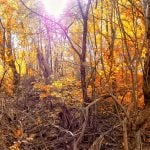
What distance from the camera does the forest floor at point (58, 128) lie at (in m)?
9.27

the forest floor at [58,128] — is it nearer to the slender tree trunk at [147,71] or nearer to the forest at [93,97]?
the forest at [93,97]

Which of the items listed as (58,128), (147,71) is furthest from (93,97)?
(147,71)

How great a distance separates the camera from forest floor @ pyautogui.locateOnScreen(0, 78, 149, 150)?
9.27 m

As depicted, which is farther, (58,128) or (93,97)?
(93,97)

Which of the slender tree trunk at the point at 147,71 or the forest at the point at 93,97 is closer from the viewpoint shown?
the slender tree trunk at the point at 147,71

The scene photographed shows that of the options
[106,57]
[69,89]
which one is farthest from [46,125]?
[106,57]

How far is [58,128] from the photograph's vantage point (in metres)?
9.09

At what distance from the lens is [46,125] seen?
36.7 feet

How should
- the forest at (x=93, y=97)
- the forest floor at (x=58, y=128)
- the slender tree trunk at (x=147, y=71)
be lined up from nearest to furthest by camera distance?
the slender tree trunk at (x=147, y=71) → the forest at (x=93, y=97) → the forest floor at (x=58, y=128)

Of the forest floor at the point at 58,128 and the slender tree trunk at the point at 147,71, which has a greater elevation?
the slender tree trunk at the point at 147,71

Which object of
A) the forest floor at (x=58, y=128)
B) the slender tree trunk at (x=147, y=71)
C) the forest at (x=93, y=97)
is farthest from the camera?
the forest floor at (x=58, y=128)

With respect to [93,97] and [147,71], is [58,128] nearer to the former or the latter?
[93,97]

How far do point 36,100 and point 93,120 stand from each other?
611 cm

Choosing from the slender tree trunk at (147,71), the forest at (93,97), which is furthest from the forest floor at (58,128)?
the slender tree trunk at (147,71)
